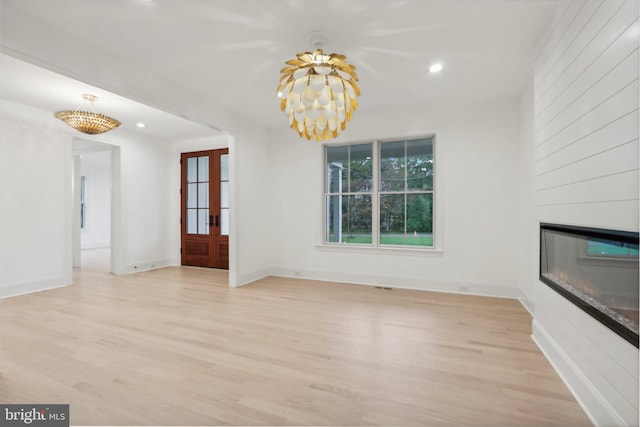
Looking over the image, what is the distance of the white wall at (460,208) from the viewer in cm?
415

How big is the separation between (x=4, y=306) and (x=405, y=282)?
5486mm

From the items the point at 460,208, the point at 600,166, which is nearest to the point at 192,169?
the point at 460,208

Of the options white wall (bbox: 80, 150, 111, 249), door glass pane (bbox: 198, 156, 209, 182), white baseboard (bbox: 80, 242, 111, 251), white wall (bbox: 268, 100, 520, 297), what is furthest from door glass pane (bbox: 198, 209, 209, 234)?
white baseboard (bbox: 80, 242, 111, 251)

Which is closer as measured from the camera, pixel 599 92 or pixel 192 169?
pixel 599 92

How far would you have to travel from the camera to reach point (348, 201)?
5.21 m

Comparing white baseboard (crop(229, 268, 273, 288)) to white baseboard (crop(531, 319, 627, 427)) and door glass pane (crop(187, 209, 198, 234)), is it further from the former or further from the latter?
white baseboard (crop(531, 319, 627, 427))

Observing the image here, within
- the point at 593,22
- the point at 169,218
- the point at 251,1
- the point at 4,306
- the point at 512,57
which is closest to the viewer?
the point at 593,22

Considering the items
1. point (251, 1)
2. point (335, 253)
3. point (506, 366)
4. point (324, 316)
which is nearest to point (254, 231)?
point (335, 253)

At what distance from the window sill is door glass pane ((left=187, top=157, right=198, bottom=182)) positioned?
348 centimetres

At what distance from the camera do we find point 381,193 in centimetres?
495

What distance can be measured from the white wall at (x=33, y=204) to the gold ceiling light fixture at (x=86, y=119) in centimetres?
86

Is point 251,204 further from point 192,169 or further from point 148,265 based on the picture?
point 148,265

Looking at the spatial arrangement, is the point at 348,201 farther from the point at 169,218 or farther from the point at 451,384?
the point at 169,218

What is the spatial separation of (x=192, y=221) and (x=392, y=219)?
14.9 feet
